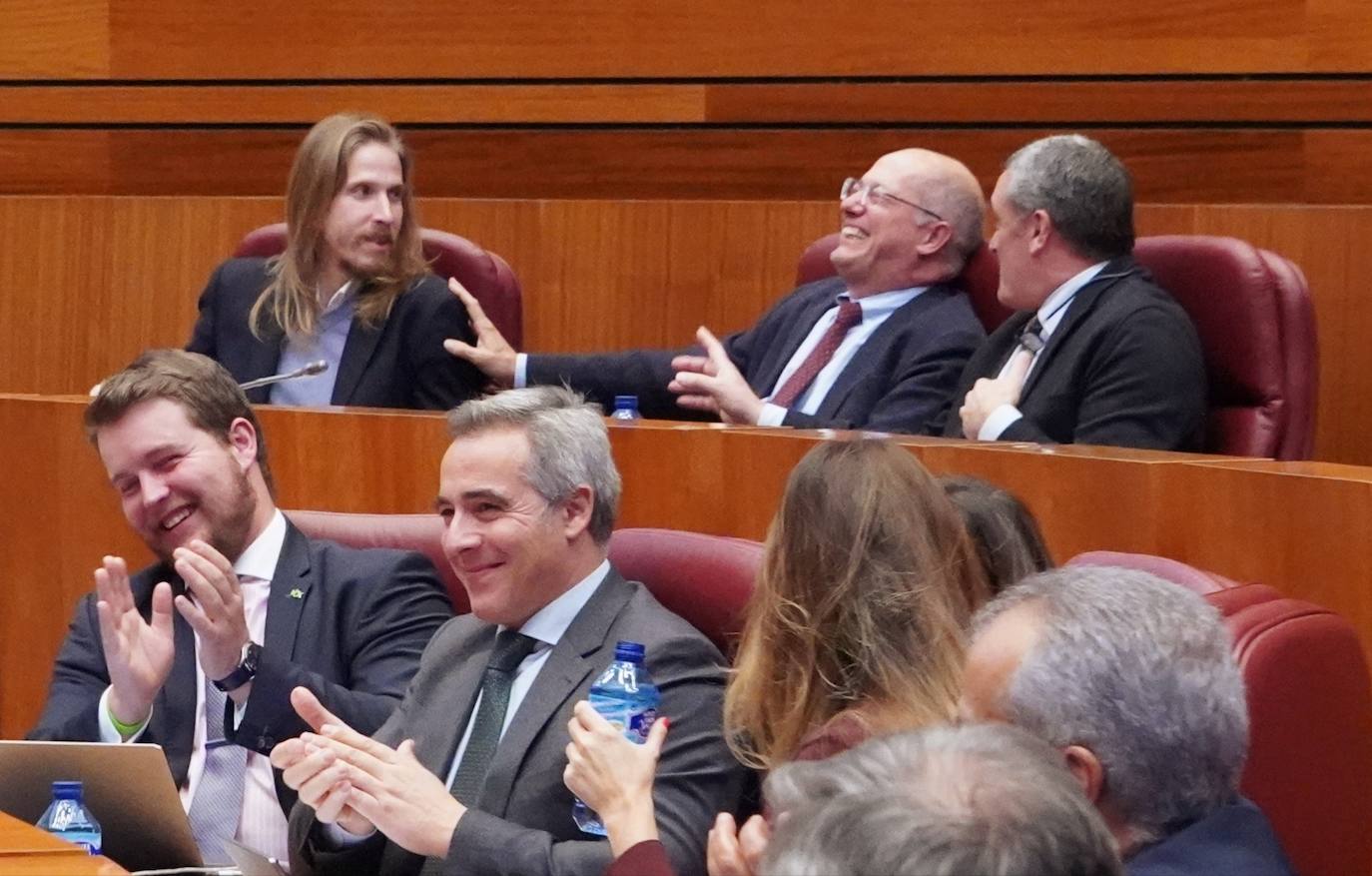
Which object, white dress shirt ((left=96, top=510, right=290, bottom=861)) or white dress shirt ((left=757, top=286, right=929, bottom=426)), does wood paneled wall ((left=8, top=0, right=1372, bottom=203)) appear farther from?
white dress shirt ((left=96, top=510, right=290, bottom=861))

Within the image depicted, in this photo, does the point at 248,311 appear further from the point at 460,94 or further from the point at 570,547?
the point at 570,547

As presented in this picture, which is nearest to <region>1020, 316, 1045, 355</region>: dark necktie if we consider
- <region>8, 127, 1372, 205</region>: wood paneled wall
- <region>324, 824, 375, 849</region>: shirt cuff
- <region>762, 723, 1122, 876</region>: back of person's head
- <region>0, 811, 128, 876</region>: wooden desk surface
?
<region>8, 127, 1372, 205</region>: wood paneled wall

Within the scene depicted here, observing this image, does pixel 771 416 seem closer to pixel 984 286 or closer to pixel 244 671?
pixel 984 286

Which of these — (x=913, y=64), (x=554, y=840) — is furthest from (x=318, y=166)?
(x=554, y=840)

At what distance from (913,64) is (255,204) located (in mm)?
1614

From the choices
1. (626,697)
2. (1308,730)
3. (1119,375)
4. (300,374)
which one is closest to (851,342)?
(1119,375)

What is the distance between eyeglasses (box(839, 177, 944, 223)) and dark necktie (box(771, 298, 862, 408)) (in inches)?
7.3

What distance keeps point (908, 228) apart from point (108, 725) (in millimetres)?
1739

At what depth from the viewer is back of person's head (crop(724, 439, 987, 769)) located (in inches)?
83.0

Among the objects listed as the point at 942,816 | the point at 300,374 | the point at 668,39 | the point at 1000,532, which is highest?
the point at 668,39

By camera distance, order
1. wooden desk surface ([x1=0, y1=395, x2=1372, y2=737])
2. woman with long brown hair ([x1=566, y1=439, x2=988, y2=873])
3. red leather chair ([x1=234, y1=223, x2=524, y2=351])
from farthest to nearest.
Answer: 1. red leather chair ([x1=234, y1=223, x2=524, y2=351])
2. wooden desk surface ([x1=0, y1=395, x2=1372, y2=737])
3. woman with long brown hair ([x1=566, y1=439, x2=988, y2=873])

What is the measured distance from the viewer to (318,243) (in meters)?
4.20

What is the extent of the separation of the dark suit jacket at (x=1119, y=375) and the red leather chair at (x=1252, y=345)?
3.1 inches

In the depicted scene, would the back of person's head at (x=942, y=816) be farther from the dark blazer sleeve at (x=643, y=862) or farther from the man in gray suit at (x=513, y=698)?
the man in gray suit at (x=513, y=698)
